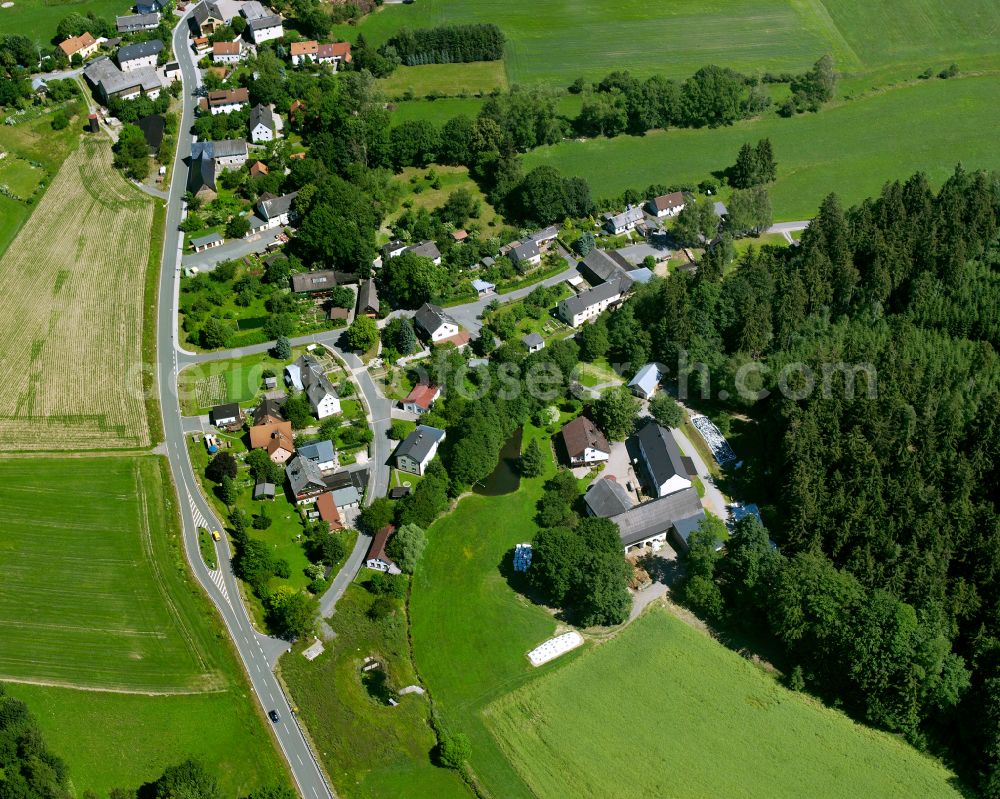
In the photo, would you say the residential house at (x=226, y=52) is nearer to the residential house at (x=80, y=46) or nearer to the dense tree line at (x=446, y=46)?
the residential house at (x=80, y=46)

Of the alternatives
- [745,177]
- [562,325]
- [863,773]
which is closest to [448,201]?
[562,325]

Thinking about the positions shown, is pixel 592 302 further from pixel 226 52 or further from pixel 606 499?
pixel 226 52

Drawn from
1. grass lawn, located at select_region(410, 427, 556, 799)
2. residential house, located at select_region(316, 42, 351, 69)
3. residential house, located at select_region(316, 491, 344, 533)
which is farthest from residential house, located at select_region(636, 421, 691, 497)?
residential house, located at select_region(316, 42, 351, 69)

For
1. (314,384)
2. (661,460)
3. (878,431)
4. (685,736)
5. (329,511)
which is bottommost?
(685,736)

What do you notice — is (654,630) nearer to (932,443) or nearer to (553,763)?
(553,763)

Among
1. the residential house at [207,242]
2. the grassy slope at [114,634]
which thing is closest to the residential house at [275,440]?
the grassy slope at [114,634]

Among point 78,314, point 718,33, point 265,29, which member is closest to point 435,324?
point 78,314

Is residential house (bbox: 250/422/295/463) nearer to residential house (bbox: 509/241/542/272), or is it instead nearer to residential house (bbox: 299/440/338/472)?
residential house (bbox: 299/440/338/472)
